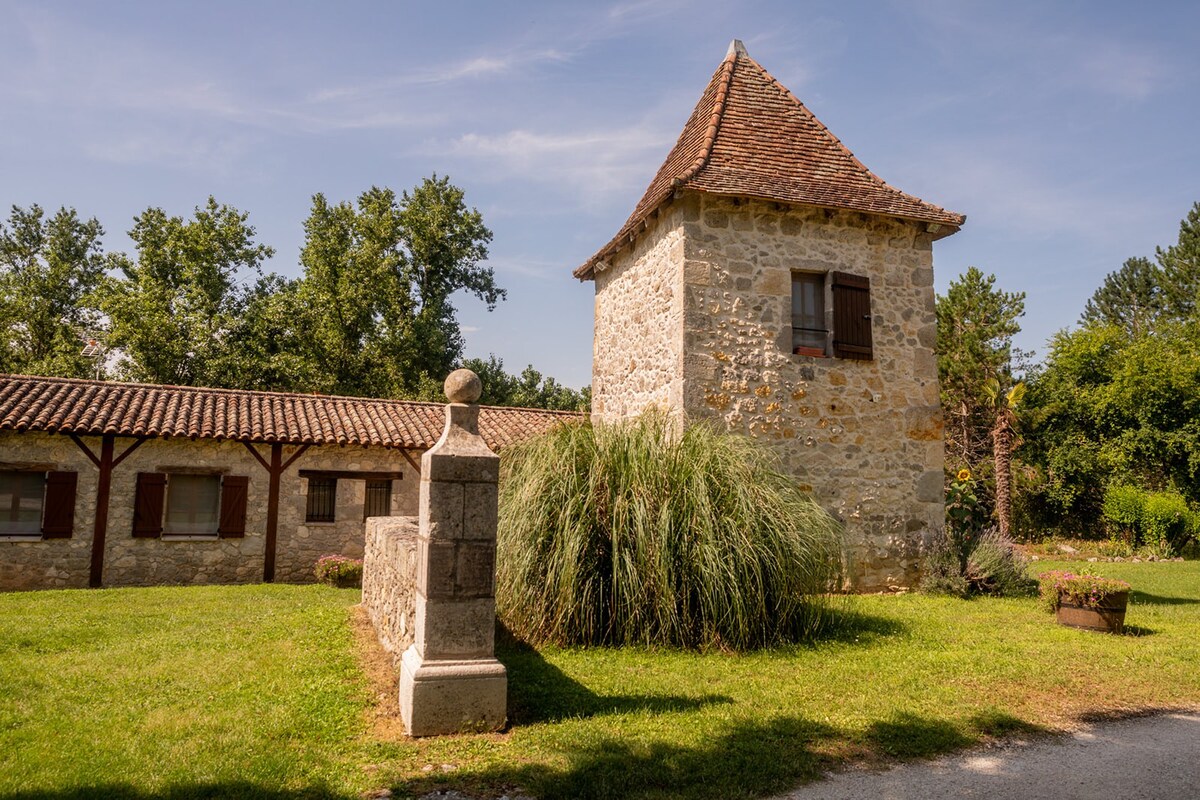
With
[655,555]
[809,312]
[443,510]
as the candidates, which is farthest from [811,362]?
[443,510]

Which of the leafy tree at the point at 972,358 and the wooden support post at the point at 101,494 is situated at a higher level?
the leafy tree at the point at 972,358

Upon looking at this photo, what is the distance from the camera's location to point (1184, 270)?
28125 mm

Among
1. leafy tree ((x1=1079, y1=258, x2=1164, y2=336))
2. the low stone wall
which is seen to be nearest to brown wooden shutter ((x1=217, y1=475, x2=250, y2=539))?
the low stone wall

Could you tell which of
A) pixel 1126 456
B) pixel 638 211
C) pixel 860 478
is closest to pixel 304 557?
pixel 638 211

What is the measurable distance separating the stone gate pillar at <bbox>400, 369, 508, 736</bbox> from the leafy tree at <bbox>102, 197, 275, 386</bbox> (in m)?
19.2

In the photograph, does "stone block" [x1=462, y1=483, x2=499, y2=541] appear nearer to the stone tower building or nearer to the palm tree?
the stone tower building

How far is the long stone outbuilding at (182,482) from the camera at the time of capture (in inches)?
466

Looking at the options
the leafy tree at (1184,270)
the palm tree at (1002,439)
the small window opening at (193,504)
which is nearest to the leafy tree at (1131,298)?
the leafy tree at (1184,270)

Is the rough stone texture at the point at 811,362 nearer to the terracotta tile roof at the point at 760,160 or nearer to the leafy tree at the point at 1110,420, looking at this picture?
the terracotta tile roof at the point at 760,160

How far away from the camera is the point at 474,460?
4453 millimetres

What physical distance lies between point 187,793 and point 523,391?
81.1 ft

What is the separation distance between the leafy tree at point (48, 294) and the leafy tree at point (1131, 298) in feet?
121

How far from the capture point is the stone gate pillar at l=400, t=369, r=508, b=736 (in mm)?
4207

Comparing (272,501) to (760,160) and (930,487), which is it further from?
(930,487)
